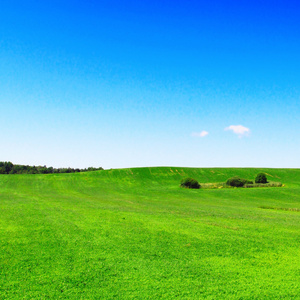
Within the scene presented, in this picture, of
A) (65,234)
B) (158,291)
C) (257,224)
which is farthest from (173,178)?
(158,291)

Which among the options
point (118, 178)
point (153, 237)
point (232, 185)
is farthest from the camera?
point (118, 178)

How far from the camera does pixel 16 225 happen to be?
15.8 meters

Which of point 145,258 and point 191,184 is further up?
point 145,258

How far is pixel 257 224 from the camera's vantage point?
18406 millimetres

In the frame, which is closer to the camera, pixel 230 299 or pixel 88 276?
pixel 230 299

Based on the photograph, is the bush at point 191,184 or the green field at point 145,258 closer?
the green field at point 145,258

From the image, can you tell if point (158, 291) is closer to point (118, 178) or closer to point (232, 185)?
point (232, 185)

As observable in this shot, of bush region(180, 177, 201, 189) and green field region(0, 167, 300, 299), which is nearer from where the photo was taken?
green field region(0, 167, 300, 299)

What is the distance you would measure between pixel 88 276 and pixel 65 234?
5678mm

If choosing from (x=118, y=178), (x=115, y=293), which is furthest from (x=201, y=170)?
(x=115, y=293)

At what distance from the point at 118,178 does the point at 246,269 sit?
250 feet

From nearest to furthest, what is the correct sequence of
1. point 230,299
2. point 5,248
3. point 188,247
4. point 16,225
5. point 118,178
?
point 230,299 → point 5,248 → point 188,247 → point 16,225 → point 118,178

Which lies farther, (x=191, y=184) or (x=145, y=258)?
(x=191, y=184)

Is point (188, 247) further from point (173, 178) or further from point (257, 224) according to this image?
point (173, 178)
